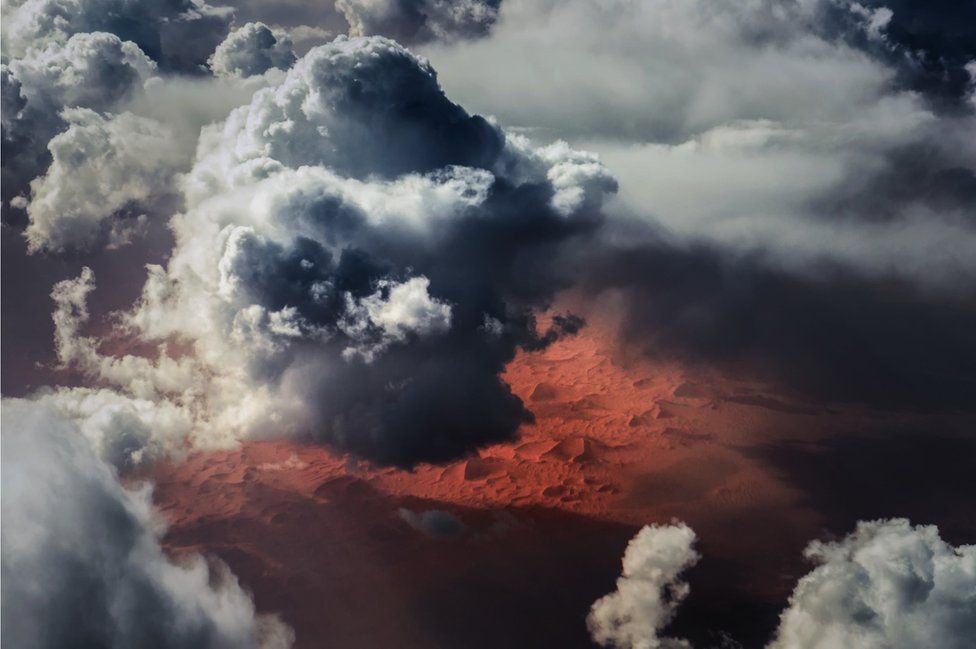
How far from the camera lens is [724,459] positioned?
45094 millimetres

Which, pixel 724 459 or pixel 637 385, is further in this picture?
pixel 637 385

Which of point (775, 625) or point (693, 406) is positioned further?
point (693, 406)

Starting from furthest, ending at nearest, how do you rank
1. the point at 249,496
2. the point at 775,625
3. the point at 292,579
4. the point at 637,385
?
1. the point at 637,385
2. the point at 249,496
3. the point at 292,579
4. the point at 775,625

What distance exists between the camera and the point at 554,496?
41.7 meters

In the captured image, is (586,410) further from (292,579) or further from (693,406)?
(292,579)

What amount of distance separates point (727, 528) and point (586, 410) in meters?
16.2

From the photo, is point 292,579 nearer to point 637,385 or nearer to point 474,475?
point 474,475

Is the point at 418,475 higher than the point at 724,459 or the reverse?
the reverse

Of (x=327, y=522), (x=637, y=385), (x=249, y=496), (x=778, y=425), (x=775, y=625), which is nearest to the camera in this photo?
(x=775, y=625)

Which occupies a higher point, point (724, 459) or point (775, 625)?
point (724, 459)

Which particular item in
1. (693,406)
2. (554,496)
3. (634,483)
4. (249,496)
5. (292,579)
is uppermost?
(693,406)

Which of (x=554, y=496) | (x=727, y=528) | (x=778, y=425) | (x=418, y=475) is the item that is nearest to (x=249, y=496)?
(x=418, y=475)

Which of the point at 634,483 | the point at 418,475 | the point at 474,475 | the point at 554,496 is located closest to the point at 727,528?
the point at 634,483

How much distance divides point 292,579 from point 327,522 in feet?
16.4
